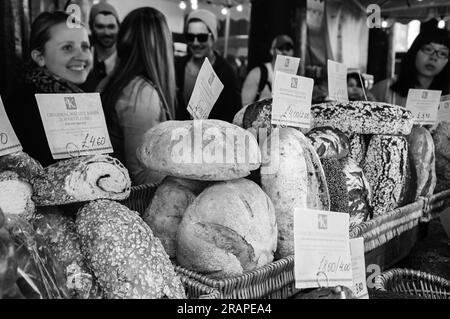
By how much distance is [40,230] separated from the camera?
103 cm

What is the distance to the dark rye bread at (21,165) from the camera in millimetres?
1089

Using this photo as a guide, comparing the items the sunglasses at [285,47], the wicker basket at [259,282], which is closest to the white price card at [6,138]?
the wicker basket at [259,282]

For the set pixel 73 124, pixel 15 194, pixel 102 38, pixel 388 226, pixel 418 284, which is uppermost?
pixel 102 38

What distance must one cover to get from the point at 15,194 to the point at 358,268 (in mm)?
802

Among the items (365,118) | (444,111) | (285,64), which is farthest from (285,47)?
(365,118)

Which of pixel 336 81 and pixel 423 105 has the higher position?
pixel 336 81

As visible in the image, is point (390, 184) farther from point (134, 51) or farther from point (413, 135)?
point (134, 51)

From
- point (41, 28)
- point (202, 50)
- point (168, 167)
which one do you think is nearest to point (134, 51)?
point (41, 28)

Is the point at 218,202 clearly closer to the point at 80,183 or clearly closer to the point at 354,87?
the point at 80,183

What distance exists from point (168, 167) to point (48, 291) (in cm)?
47

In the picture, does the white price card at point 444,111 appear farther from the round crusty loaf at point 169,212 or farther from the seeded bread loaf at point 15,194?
the seeded bread loaf at point 15,194

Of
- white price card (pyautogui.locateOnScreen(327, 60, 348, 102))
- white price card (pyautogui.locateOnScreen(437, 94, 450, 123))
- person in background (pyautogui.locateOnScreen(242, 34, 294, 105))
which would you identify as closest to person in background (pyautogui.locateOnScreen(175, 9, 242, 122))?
person in background (pyautogui.locateOnScreen(242, 34, 294, 105))

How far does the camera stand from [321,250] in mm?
1006

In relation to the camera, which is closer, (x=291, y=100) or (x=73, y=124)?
(x=73, y=124)
